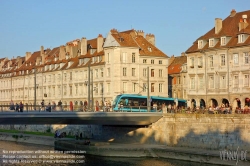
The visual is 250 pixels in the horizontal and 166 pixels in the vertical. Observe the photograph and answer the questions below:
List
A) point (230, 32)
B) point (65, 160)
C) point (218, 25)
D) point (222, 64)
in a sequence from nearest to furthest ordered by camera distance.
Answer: point (65, 160) → point (222, 64) → point (230, 32) → point (218, 25)

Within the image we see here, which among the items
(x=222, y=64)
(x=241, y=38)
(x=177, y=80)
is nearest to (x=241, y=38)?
(x=241, y=38)

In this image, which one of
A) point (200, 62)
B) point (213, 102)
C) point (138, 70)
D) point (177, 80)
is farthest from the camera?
point (177, 80)

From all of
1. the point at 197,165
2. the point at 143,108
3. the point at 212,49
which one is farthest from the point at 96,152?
the point at 212,49

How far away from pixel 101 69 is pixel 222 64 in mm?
25350

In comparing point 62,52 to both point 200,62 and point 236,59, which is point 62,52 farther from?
point 236,59

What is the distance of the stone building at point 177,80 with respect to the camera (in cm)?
8850

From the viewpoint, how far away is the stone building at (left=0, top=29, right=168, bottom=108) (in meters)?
79.8

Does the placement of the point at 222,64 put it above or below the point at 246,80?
above

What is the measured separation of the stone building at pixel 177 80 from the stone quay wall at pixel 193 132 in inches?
1098

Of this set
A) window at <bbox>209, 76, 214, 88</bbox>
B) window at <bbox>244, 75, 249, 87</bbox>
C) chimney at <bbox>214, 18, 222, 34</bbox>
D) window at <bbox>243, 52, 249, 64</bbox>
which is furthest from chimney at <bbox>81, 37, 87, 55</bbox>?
window at <bbox>244, 75, 249, 87</bbox>

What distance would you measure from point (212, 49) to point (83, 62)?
30419 mm

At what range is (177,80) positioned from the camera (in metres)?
91.0

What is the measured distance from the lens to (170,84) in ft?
303

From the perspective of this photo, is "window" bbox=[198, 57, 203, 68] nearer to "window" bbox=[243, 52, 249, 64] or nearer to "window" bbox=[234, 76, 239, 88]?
"window" bbox=[234, 76, 239, 88]
